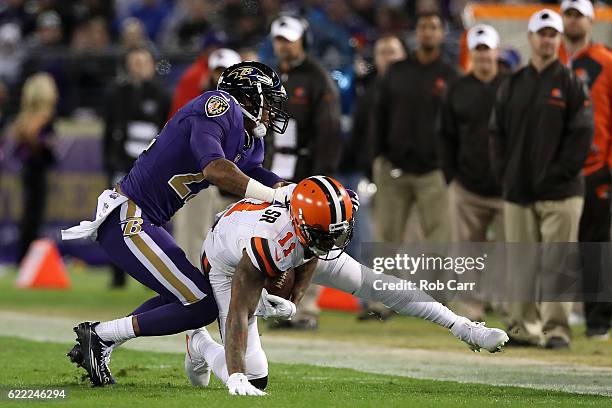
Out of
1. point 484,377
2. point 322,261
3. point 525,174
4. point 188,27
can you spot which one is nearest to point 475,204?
point 525,174

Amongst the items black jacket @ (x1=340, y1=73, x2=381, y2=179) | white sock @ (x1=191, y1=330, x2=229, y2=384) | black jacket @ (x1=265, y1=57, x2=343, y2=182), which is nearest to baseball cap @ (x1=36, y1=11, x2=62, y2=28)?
black jacket @ (x1=340, y1=73, x2=381, y2=179)

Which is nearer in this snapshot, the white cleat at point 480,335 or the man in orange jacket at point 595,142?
the white cleat at point 480,335

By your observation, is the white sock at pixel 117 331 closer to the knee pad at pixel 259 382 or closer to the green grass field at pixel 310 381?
the green grass field at pixel 310 381

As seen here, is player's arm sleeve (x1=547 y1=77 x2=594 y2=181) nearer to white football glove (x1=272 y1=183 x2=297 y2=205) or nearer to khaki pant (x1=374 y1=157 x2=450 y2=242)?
khaki pant (x1=374 y1=157 x2=450 y2=242)

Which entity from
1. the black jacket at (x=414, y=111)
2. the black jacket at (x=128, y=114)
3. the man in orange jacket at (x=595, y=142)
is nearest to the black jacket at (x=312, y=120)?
the black jacket at (x=414, y=111)

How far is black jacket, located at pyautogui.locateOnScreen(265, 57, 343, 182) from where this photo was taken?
36.4 feet

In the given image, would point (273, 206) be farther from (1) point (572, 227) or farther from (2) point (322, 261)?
(1) point (572, 227)

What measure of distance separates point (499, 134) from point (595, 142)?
0.82 m

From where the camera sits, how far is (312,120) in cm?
1120

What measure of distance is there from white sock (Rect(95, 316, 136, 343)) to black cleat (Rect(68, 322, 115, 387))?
0.04 metres

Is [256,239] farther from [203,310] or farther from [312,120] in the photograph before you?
[312,120]

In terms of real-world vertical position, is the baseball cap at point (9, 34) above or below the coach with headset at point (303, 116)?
above

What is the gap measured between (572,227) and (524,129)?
0.80 metres

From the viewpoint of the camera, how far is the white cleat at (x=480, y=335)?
6.96 m
